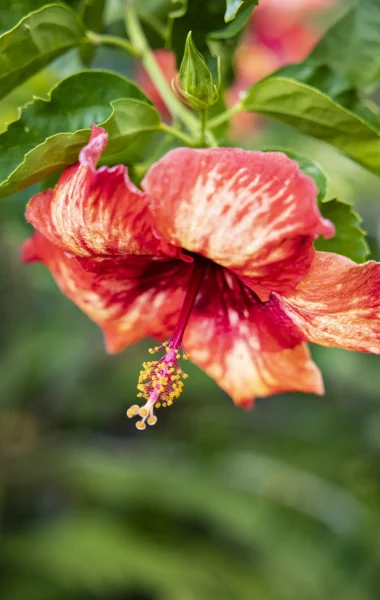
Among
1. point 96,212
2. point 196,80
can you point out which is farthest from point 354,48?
point 96,212

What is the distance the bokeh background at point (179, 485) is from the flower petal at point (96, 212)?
64.1 inches

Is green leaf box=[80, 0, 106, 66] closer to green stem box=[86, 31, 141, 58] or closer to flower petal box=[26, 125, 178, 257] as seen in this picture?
green stem box=[86, 31, 141, 58]

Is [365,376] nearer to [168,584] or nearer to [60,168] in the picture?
[168,584]

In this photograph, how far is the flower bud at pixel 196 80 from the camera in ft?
1.96

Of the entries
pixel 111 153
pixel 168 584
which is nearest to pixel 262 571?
pixel 168 584

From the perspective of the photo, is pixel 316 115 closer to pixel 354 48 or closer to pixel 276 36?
pixel 354 48

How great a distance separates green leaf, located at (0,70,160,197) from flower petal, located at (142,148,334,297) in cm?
9

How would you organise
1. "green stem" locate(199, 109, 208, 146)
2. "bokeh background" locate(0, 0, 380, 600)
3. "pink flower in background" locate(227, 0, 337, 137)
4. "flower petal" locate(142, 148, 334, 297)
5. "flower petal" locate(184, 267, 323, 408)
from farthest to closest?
"bokeh background" locate(0, 0, 380, 600), "pink flower in background" locate(227, 0, 337, 137), "flower petal" locate(184, 267, 323, 408), "green stem" locate(199, 109, 208, 146), "flower petal" locate(142, 148, 334, 297)

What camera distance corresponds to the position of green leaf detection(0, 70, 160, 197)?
0.61 meters

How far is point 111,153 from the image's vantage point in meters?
0.68

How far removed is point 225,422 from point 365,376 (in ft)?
3.23

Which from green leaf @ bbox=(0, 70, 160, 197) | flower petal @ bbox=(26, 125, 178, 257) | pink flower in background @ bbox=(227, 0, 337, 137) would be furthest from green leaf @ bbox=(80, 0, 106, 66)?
pink flower in background @ bbox=(227, 0, 337, 137)

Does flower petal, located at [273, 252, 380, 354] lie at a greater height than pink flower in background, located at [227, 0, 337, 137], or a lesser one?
greater

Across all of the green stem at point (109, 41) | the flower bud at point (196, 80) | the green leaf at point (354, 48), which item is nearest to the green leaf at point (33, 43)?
the green stem at point (109, 41)
